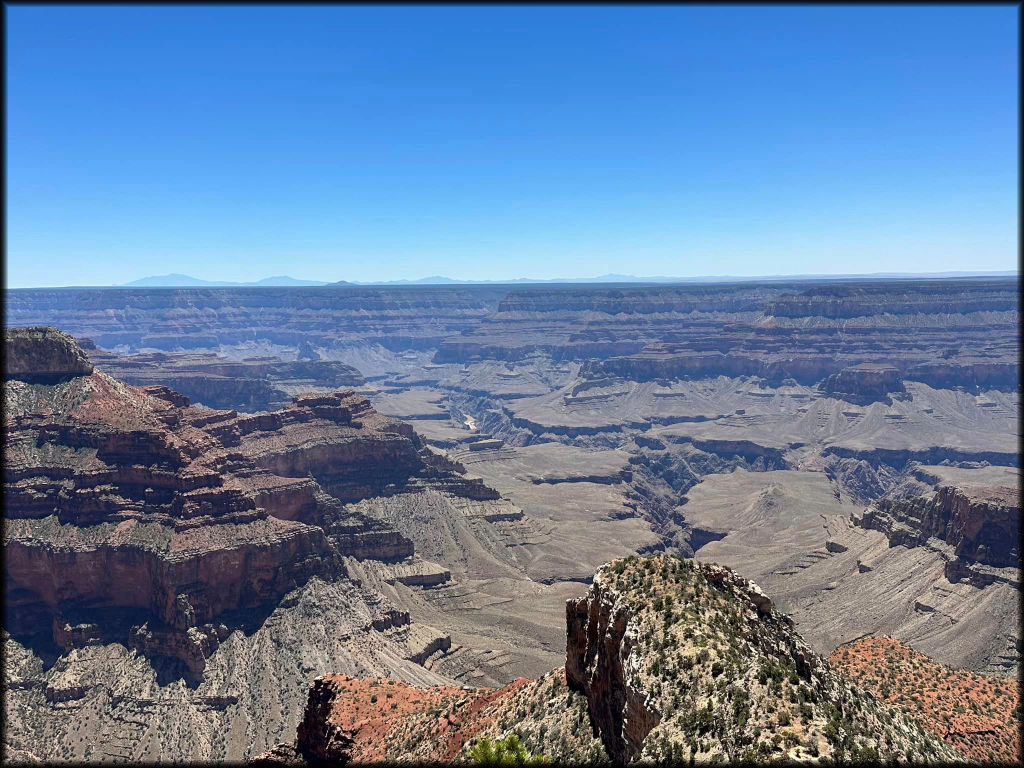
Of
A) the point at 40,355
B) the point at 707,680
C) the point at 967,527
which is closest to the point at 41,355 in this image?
the point at 40,355

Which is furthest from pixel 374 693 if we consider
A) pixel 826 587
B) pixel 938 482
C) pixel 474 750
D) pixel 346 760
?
pixel 938 482

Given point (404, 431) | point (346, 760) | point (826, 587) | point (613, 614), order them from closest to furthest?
point (613, 614)
point (346, 760)
point (826, 587)
point (404, 431)

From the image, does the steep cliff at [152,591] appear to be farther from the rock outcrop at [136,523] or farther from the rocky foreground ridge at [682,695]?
the rocky foreground ridge at [682,695]

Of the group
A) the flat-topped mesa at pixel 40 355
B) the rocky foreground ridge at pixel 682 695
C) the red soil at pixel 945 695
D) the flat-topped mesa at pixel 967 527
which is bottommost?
the flat-topped mesa at pixel 967 527

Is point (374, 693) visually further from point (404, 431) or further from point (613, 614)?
point (404, 431)

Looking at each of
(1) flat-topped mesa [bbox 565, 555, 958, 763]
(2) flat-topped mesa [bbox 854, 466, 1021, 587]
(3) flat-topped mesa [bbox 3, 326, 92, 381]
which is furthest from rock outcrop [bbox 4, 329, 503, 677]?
(2) flat-topped mesa [bbox 854, 466, 1021, 587]

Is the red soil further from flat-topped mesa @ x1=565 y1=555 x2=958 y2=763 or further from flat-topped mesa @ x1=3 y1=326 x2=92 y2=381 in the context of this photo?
flat-topped mesa @ x1=3 y1=326 x2=92 y2=381

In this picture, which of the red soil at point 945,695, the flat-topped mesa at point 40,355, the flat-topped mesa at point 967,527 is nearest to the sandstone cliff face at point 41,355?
the flat-topped mesa at point 40,355
